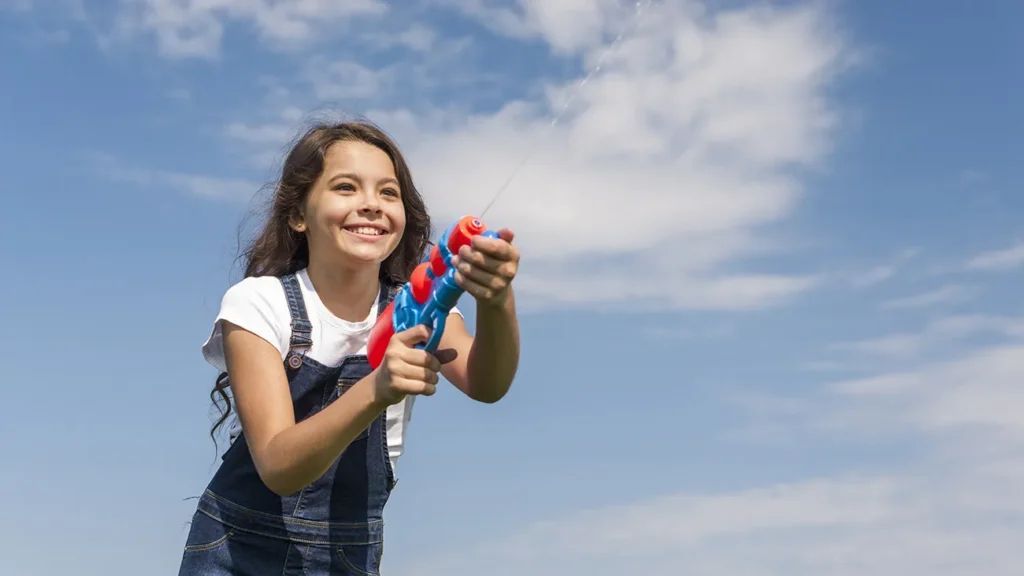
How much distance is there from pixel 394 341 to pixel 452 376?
3.51 feet

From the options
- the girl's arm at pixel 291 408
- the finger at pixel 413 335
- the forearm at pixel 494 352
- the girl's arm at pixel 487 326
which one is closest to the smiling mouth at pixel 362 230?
the girl's arm at pixel 487 326

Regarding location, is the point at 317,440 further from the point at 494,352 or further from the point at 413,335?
the point at 494,352

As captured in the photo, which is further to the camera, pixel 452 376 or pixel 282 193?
pixel 282 193

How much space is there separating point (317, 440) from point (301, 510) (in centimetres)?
93

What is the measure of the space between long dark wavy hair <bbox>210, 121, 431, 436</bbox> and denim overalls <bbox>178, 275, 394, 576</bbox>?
13.4 inches

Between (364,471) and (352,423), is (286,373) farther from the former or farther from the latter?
(352,423)

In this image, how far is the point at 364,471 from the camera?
4.91m

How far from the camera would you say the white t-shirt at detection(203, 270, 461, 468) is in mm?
4672

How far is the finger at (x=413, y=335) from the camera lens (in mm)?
3719

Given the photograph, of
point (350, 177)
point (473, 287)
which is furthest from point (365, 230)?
point (473, 287)

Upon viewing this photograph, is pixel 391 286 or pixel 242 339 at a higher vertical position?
pixel 391 286

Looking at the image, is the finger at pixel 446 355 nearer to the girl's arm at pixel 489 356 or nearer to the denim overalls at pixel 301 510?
the girl's arm at pixel 489 356

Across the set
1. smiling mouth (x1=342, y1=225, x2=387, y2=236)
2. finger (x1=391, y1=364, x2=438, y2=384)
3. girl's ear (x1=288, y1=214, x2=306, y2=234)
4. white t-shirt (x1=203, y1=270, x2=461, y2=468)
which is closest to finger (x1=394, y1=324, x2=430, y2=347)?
finger (x1=391, y1=364, x2=438, y2=384)

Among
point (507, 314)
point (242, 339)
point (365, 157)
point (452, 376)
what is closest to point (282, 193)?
point (365, 157)
